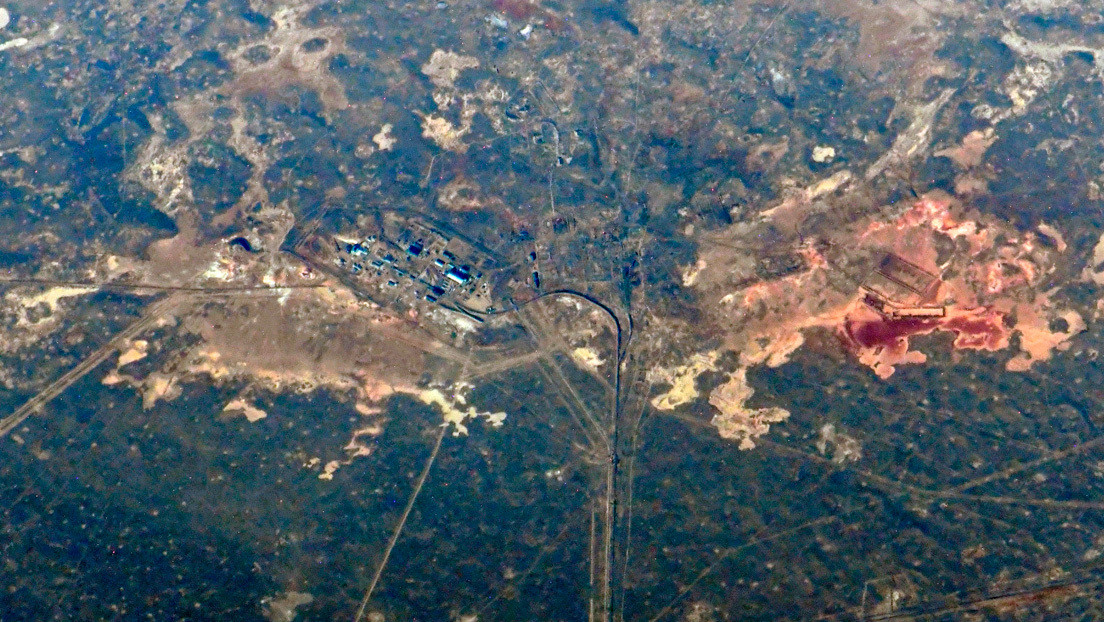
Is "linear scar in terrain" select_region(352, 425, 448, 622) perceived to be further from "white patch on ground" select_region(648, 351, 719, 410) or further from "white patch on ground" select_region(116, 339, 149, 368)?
"white patch on ground" select_region(116, 339, 149, 368)

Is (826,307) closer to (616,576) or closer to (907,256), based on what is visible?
(907,256)

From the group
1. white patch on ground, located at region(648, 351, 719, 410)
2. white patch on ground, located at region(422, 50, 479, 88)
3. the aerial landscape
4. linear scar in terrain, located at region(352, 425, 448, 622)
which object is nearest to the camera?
linear scar in terrain, located at region(352, 425, 448, 622)

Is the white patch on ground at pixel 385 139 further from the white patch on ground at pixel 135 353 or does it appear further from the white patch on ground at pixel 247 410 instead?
the white patch on ground at pixel 135 353

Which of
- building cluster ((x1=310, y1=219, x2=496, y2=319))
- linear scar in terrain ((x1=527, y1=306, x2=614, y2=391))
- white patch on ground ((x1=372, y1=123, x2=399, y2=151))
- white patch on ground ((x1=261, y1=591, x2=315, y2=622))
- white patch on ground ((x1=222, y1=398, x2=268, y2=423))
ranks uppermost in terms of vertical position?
white patch on ground ((x1=372, y1=123, x2=399, y2=151))

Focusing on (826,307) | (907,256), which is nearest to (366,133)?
(826,307)

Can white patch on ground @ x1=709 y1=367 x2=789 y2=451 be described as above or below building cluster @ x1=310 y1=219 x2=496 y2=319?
below

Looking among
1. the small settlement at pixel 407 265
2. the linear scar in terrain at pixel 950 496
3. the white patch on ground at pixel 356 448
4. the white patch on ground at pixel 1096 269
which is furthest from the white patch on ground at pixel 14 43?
the white patch on ground at pixel 1096 269

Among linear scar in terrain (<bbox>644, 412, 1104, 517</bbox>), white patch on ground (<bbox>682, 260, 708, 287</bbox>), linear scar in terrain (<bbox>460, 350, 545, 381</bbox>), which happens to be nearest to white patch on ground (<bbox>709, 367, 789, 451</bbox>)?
linear scar in terrain (<bbox>644, 412, 1104, 517</bbox>)

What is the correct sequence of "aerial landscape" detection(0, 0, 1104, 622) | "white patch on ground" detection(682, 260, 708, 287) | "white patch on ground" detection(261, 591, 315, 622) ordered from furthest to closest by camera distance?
"white patch on ground" detection(682, 260, 708, 287) < "aerial landscape" detection(0, 0, 1104, 622) < "white patch on ground" detection(261, 591, 315, 622)

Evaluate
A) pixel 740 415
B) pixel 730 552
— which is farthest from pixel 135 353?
pixel 730 552
